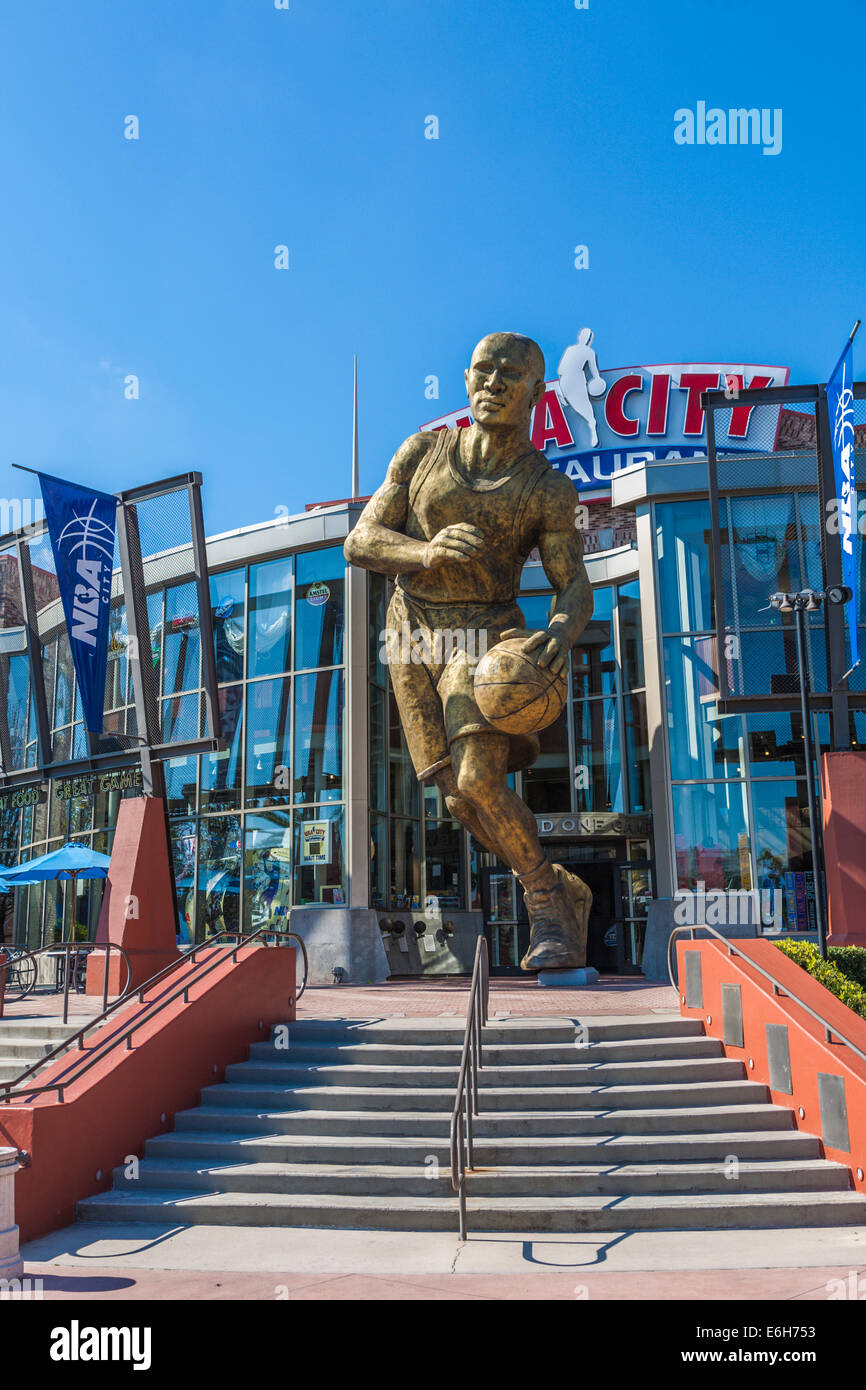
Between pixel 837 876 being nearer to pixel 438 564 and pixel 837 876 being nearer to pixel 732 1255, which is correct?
pixel 438 564

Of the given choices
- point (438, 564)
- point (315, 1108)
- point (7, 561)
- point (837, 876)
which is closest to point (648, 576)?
point (837, 876)

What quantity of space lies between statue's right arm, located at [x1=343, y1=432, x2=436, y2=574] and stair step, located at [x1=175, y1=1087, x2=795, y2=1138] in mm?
4967

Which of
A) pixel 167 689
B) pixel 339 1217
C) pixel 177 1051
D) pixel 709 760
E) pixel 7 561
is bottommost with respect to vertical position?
pixel 339 1217

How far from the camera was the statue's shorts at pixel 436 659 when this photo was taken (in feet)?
36.9

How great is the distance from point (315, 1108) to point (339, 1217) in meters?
1.67

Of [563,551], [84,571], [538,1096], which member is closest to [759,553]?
[563,551]

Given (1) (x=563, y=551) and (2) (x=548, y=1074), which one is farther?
(1) (x=563, y=551)

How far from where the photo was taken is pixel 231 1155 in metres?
8.14

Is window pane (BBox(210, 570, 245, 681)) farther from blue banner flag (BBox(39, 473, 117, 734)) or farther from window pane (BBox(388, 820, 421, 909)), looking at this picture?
blue banner flag (BBox(39, 473, 117, 734))

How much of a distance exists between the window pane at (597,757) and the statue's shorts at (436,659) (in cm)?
1109

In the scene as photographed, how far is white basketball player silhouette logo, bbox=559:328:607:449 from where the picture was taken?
30422mm

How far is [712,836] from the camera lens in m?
18.8

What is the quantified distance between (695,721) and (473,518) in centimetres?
933

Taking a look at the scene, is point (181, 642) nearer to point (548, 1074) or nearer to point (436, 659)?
point (436, 659)
